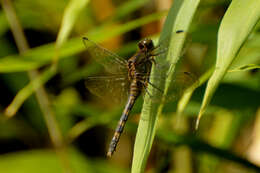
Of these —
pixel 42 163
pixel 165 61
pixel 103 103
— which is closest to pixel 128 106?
pixel 165 61

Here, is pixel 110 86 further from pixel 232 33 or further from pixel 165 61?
pixel 232 33

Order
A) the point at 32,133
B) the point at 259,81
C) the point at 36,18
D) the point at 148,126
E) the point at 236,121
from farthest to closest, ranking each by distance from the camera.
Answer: the point at 32,133, the point at 36,18, the point at 236,121, the point at 259,81, the point at 148,126

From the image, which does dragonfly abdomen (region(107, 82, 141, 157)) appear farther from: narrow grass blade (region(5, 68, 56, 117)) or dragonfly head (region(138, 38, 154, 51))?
narrow grass blade (region(5, 68, 56, 117))

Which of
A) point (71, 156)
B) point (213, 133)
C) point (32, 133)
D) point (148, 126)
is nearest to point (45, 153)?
point (71, 156)

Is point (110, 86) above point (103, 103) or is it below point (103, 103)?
above

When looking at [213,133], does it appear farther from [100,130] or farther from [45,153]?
[100,130]

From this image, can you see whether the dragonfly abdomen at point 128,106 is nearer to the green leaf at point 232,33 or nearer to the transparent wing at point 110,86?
the transparent wing at point 110,86

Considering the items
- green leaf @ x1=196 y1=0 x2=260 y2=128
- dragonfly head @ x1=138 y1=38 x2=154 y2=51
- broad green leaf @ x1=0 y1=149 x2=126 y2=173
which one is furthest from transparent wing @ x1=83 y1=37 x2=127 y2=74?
broad green leaf @ x1=0 y1=149 x2=126 y2=173
